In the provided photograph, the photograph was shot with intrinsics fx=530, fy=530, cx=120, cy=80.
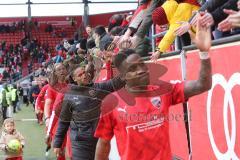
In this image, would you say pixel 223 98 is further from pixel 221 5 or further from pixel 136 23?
pixel 136 23

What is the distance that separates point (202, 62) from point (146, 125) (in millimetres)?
604

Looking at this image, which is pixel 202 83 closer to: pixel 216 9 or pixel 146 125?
pixel 146 125

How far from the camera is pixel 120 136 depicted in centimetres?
359

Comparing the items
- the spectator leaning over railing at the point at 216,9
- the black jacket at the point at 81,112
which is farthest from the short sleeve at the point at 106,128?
the black jacket at the point at 81,112

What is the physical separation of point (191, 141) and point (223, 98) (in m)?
1.03

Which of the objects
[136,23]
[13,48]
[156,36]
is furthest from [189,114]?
[13,48]

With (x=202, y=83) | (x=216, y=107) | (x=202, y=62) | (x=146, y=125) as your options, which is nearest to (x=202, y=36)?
(x=202, y=62)

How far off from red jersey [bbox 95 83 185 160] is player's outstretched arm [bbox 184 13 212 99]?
10 cm

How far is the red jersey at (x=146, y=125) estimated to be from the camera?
136 inches

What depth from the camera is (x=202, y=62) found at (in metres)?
3.12

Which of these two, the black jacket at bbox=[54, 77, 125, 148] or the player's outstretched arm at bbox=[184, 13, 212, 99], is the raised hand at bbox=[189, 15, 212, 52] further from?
the black jacket at bbox=[54, 77, 125, 148]

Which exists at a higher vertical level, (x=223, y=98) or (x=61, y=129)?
(x=223, y=98)

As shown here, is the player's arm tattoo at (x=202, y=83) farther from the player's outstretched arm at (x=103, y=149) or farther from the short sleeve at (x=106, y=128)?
the player's outstretched arm at (x=103, y=149)

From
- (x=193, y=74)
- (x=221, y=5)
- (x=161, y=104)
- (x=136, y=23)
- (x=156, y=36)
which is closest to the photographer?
(x=161, y=104)
